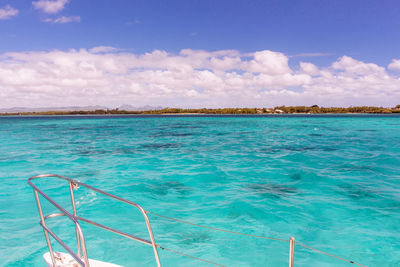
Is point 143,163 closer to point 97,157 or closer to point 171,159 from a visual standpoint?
→ point 171,159

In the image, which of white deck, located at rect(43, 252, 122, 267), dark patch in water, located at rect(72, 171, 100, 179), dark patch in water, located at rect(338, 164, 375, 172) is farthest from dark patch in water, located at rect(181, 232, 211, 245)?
dark patch in water, located at rect(338, 164, 375, 172)

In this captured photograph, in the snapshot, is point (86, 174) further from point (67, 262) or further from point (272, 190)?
point (67, 262)

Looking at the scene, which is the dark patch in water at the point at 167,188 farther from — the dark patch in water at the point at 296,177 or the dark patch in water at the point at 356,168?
the dark patch in water at the point at 356,168

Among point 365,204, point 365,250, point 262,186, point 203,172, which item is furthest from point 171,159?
point 365,250

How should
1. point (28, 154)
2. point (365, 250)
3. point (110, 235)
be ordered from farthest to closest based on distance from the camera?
1. point (28, 154)
2. point (110, 235)
3. point (365, 250)

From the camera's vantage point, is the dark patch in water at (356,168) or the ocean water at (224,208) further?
the dark patch in water at (356,168)

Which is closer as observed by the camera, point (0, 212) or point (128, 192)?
point (0, 212)

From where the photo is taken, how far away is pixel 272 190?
1145cm

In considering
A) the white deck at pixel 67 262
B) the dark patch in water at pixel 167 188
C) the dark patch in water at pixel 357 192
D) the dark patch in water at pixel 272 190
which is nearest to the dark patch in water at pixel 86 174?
the dark patch in water at pixel 167 188

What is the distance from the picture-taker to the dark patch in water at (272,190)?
35.7ft

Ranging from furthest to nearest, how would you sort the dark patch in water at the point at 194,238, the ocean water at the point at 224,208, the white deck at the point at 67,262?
the dark patch in water at the point at 194,238 → the ocean water at the point at 224,208 → the white deck at the point at 67,262


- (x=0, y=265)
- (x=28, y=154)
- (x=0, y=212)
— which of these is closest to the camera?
(x=0, y=265)

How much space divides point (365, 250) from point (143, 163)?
13.6 m

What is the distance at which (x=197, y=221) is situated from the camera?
8.60m
